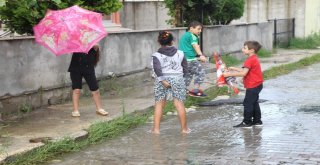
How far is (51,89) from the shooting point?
10195 millimetres

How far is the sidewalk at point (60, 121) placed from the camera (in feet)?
23.7

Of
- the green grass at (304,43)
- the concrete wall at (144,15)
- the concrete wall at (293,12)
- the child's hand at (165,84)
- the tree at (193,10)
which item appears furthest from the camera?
the concrete wall at (293,12)

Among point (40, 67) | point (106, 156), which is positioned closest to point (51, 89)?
point (40, 67)

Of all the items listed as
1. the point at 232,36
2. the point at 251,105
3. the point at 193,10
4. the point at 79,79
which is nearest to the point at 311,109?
the point at 251,105

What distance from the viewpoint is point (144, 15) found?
20500mm

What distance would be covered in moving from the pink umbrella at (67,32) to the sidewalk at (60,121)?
1129 millimetres

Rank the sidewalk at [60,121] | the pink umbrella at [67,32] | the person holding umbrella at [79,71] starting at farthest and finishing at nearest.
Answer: the person holding umbrella at [79,71], the pink umbrella at [67,32], the sidewalk at [60,121]

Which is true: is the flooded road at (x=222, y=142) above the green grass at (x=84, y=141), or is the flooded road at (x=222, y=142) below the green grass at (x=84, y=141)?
below

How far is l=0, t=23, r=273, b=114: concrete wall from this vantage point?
914 cm

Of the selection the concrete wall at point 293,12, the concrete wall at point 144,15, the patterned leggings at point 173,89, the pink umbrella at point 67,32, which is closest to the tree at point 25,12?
the pink umbrella at point 67,32

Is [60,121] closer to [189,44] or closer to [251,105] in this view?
[251,105]

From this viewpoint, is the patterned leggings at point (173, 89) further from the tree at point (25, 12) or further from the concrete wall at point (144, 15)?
the concrete wall at point (144, 15)

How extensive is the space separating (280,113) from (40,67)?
4.34 m

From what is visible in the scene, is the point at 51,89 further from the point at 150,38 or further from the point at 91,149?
the point at 150,38
